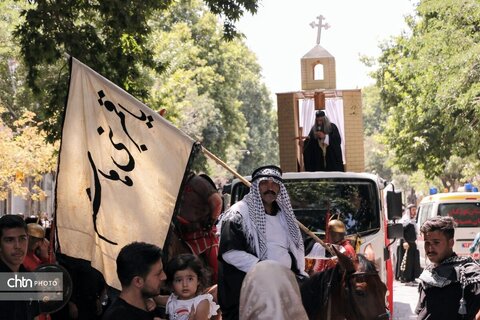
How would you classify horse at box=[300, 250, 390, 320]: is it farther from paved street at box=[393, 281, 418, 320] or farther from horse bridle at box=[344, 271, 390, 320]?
paved street at box=[393, 281, 418, 320]

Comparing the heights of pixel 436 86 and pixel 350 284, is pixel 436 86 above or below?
above

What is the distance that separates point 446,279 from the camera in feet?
24.7

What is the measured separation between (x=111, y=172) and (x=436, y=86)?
19.9 m

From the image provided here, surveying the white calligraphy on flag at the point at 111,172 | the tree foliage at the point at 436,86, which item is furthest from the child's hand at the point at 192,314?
the tree foliage at the point at 436,86

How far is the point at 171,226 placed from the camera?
25.9 ft

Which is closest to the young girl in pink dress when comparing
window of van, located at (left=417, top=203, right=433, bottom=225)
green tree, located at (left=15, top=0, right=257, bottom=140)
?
green tree, located at (left=15, top=0, right=257, bottom=140)

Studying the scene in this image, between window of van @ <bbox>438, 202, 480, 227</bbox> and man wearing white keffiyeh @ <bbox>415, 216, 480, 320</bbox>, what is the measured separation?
2035cm

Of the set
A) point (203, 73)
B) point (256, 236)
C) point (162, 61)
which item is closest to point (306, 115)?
point (162, 61)

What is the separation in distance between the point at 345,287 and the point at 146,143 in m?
1.85

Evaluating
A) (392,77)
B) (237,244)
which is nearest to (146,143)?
(237,244)

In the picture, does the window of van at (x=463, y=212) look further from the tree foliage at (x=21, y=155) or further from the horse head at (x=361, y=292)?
the horse head at (x=361, y=292)

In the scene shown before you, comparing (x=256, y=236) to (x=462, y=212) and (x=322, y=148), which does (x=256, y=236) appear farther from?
(x=462, y=212)

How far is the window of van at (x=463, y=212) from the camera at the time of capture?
91.3ft

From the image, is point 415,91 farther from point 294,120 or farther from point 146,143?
point 146,143
